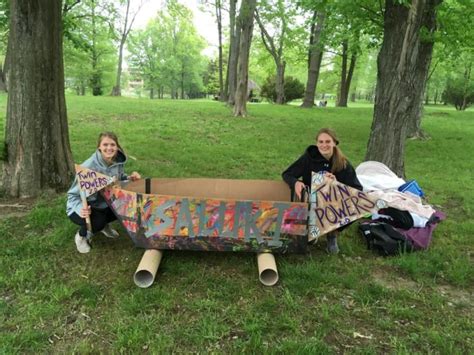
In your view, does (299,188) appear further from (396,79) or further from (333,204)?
(396,79)

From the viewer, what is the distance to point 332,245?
4.12 metres

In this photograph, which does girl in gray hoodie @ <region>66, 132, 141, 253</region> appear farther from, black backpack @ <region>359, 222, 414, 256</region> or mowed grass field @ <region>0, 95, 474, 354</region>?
black backpack @ <region>359, 222, 414, 256</region>

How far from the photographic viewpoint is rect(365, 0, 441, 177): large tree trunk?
18.1ft

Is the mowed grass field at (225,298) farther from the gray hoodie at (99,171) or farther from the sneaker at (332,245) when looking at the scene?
the gray hoodie at (99,171)

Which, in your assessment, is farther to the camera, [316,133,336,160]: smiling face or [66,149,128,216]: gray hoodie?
[316,133,336,160]: smiling face

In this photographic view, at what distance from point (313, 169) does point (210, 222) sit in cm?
143

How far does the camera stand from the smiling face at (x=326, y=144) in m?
4.08

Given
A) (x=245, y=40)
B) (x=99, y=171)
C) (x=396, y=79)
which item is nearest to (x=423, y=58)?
(x=396, y=79)

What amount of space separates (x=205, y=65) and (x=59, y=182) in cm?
5641

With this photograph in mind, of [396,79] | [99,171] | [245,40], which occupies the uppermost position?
[245,40]

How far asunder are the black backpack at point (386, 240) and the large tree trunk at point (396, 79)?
7.43 feet

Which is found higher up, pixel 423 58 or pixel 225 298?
pixel 423 58

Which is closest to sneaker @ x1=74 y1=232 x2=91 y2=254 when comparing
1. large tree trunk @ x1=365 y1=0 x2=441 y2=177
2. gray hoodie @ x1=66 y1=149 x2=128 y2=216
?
gray hoodie @ x1=66 y1=149 x2=128 y2=216

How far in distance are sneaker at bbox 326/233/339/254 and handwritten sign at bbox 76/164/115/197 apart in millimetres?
2372
